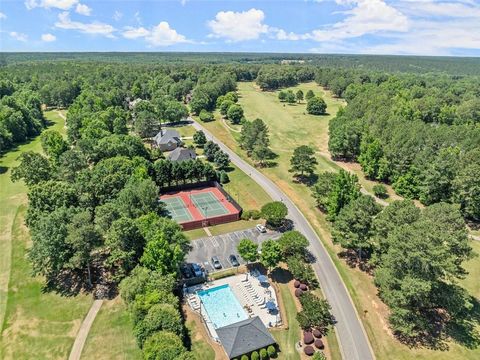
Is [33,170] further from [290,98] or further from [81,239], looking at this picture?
[290,98]

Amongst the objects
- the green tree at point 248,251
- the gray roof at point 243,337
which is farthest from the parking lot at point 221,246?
the gray roof at point 243,337

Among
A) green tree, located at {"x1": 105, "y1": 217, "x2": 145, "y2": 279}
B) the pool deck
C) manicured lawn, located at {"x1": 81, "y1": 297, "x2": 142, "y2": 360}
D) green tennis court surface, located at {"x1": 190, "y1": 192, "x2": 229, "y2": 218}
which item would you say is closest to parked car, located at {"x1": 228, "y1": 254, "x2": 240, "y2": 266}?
the pool deck

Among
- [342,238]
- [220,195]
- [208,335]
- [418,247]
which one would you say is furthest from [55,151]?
[418,247]

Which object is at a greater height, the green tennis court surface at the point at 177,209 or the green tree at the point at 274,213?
the green tree at the point at 274,213

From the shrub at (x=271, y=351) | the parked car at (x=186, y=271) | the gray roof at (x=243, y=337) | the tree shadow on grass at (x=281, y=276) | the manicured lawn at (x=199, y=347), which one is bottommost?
the tree shadow on grass at (x=281, y=276)

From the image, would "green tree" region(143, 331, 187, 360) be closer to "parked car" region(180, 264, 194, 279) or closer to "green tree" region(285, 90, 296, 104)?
"parked car" region(180, 264, 194, 279)

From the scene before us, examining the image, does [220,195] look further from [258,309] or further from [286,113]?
[286,113]

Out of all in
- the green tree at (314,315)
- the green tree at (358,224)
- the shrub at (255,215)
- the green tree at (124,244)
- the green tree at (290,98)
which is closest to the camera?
the green tree at (314,315)

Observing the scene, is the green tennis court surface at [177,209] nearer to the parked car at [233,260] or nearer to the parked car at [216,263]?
the parked car at [216,263]
